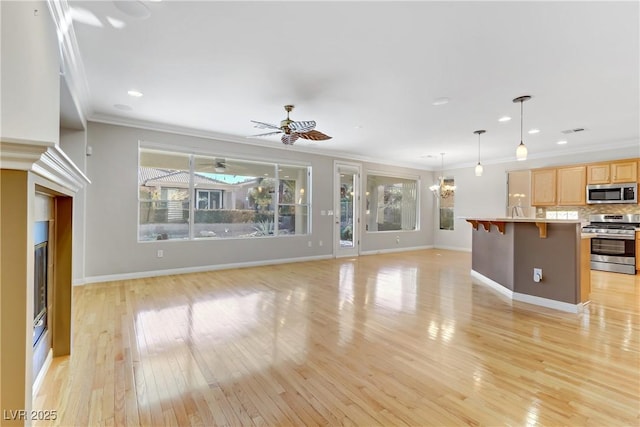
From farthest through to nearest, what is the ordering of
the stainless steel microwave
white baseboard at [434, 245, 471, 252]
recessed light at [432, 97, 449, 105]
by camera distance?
white baseboard at [434, 245, 471, 252], the stainless steel microwave, recessed light at [432, 97, 449, 105]

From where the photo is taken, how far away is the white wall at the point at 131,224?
481cm

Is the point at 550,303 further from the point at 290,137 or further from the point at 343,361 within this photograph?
the point at 290,137

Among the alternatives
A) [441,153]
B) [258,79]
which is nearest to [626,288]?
[441,153]

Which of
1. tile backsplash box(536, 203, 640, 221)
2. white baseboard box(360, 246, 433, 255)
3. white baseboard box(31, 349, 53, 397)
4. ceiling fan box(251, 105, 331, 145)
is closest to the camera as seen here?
white baseboard box(31, 349, 53, 397)

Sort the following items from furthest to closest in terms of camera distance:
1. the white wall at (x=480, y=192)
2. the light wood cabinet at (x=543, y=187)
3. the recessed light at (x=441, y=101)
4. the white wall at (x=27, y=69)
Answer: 1. the white wall at (x=480, y=192)
2. the light wood cabinet at (x=543, y=187)
3. the recessed light at (x=441, y=101)
4. the white wall at (x=27, y=69)

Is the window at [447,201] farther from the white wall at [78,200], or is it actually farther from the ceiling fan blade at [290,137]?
the white wall at [78,200]

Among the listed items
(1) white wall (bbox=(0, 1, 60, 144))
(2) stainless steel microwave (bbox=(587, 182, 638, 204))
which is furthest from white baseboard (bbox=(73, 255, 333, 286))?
(2) stainless steel microwave (bbox=(587, 182, 638, 204))

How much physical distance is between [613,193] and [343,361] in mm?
7024

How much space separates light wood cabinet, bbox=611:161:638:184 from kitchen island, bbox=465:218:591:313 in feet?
11.9

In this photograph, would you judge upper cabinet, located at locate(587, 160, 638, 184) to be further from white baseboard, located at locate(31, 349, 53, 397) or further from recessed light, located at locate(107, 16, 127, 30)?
white baseboard, located at locate(31, 349, 53, 397)

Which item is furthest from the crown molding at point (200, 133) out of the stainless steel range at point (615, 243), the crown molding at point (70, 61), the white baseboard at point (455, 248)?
the stainless steel range at point (615, 243)

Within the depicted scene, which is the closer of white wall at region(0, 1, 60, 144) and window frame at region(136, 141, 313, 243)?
white wall at region(0, 1, 60, 144)

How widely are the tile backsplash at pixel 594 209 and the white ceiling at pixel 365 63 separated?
5.77ft

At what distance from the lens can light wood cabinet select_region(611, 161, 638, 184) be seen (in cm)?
587
